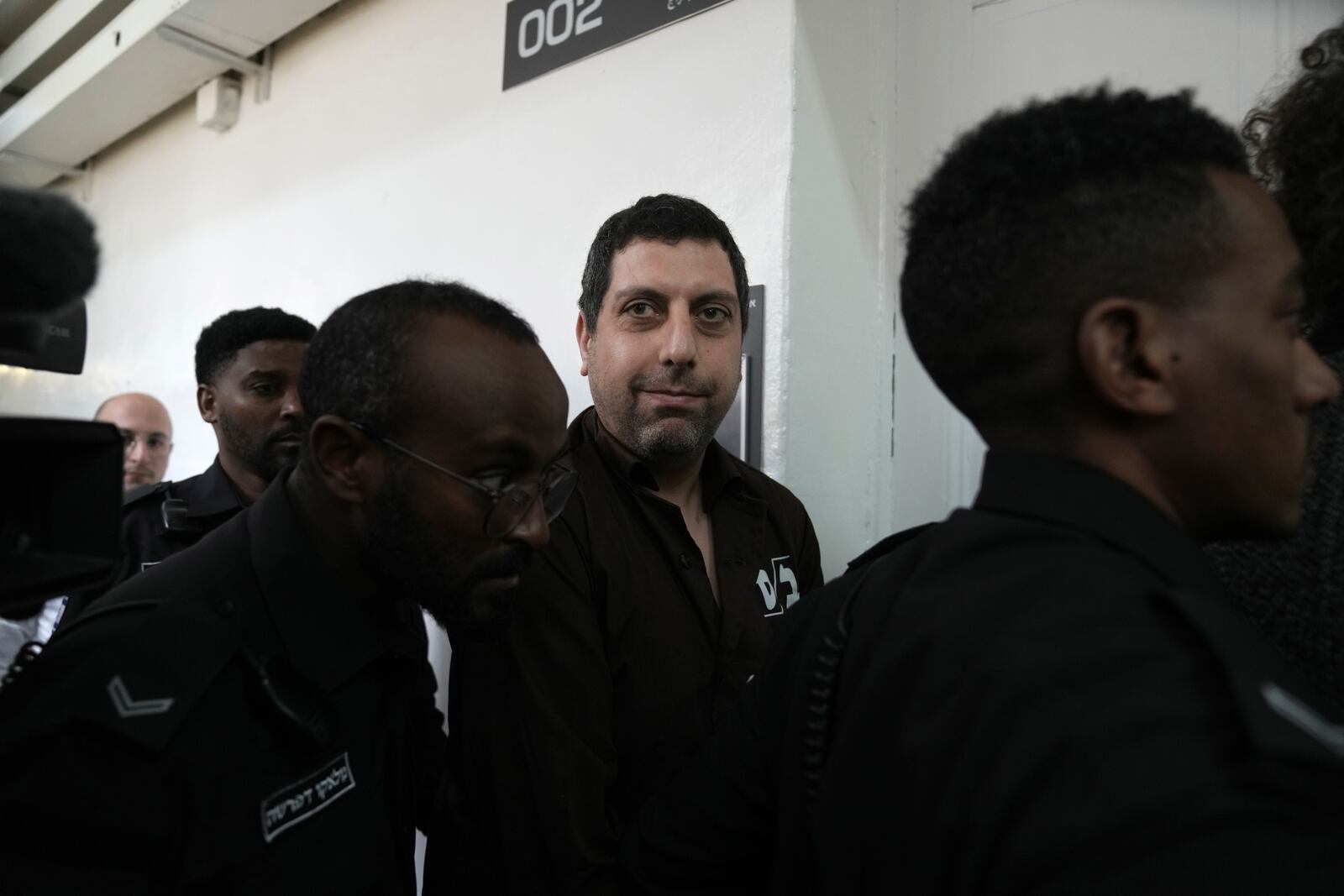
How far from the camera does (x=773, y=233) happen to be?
1.68m

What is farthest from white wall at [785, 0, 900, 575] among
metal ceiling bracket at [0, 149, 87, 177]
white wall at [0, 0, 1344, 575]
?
metal ceiling bracket at [0, 149, 87, 177]

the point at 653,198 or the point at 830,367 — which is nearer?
the point at 653,198

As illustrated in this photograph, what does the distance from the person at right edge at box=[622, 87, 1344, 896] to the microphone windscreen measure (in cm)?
62

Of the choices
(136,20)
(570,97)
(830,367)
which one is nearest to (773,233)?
(830,367)

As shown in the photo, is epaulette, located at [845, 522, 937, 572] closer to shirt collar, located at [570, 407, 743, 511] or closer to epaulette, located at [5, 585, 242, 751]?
shirt collar, located at [570, 407, 743, 511]

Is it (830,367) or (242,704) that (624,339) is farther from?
(242,704)

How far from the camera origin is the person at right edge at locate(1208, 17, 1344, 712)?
2.33 feet

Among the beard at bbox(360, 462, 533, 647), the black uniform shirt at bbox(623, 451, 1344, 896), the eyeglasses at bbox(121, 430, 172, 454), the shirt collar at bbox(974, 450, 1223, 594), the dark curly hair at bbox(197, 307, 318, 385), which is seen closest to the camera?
the black uniform shirt at bbox(623, 451, 1344, 896)

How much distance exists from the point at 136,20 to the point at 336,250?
1.27m

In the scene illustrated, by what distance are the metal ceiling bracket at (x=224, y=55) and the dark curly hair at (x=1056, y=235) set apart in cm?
336

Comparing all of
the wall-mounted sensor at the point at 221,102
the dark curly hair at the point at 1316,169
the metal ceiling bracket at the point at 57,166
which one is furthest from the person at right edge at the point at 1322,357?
the metal ceiling bracket at the point at 57,166

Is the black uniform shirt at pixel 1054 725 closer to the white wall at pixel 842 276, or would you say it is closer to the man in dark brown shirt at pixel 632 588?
the man in dark brown shirt at pixel 632 588

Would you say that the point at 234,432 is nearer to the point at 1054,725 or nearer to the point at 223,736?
the point at 223,736

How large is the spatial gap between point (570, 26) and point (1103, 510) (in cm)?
196
